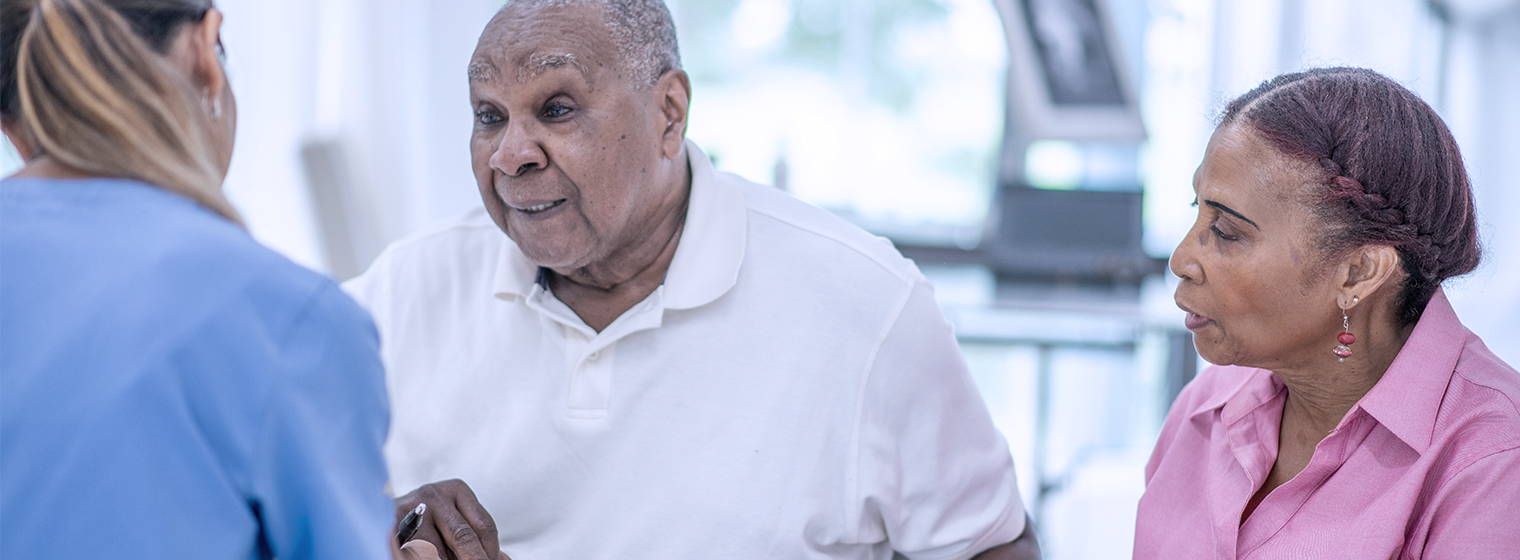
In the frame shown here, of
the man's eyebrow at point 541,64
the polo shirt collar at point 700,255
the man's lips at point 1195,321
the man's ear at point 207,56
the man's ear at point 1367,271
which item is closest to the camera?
the man's ear at point 207,56

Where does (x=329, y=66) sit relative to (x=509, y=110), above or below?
below

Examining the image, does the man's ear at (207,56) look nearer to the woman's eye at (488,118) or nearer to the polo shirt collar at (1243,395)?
the woman's eye at (488,118)

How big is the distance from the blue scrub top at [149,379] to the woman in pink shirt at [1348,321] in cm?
95

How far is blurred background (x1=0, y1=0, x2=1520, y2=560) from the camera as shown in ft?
10.6

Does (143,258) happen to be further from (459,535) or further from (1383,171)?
(1383,171)

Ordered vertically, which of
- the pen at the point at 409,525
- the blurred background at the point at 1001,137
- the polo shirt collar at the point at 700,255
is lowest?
the blurred background at the point at 1001,137

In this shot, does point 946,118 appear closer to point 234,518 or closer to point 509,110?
point 509,110

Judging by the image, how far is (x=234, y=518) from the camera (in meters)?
0.80

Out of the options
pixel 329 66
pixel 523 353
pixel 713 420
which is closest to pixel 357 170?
pixel 329 66

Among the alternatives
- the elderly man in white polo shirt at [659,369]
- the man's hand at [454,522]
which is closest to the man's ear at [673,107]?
the elderly man in white polo shirt at [659,369]

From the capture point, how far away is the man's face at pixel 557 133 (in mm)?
1438

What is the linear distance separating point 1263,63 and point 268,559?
368 cm

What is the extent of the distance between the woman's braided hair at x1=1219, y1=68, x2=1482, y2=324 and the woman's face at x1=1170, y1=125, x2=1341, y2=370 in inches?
0.9

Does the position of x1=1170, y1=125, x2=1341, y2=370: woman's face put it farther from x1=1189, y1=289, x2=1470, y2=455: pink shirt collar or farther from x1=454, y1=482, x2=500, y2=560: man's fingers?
x1=454, y1=482, x2=500, y2=560: man's fingers
